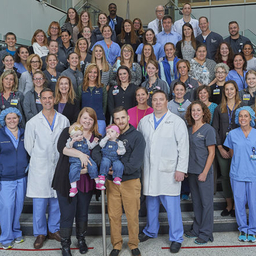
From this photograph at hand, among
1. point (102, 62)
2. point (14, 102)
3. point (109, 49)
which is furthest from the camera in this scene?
point (109, 49)

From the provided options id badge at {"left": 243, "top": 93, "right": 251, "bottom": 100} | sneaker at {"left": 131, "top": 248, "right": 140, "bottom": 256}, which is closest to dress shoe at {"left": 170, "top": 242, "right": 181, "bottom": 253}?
sneaker at {"left": 131, "top": 248, "right": 140, "bottom": 256}

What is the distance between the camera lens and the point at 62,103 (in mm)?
4879

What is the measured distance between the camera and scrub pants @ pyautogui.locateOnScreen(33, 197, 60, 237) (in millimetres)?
4117

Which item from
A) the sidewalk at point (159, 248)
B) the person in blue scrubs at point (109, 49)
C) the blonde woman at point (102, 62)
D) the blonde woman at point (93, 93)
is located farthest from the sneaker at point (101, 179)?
the person in blue scrubs at point (109, 49)

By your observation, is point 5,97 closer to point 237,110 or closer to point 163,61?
point 163,61

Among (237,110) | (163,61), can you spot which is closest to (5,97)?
(163,61)

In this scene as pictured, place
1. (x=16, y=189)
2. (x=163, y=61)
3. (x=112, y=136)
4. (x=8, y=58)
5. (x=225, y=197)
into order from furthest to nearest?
(x=163, y=61) → (x=8, y=58) → (x=225, y=197) → (x=16, y=189) → (x=112, y=136)

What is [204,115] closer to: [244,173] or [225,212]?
[244,173]

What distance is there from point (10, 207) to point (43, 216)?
438 mm

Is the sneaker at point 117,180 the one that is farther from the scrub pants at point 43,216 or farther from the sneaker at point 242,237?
the sneaker at point 242,237

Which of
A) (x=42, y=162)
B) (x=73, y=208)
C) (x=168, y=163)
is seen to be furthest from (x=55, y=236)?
(x=168, y=163)

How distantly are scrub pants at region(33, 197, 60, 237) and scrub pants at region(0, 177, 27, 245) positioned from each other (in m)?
0.28

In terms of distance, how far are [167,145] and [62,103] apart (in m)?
1.84

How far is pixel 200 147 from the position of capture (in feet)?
13.8
